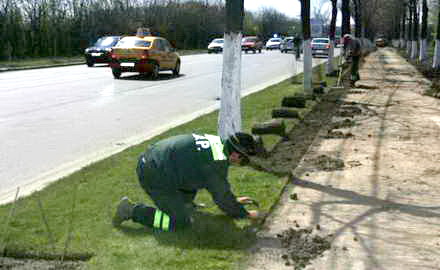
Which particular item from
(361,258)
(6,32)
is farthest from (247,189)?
(6,32)

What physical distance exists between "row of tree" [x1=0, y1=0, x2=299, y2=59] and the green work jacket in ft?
84.8

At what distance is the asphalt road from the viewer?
291 inches

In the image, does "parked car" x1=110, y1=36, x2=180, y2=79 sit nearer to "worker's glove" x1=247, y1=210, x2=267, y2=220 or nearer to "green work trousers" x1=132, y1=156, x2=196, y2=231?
"worker's glove" x1=247, y1=210, x2=267, y2=220

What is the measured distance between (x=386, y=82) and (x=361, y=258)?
16.6 metres

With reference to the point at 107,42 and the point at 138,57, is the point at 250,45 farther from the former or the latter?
the point at 138,57

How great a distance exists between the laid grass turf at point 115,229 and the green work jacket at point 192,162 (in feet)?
1.27

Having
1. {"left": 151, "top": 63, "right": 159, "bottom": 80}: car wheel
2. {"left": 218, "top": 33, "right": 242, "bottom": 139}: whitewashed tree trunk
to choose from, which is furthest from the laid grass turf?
{"left": 151, "top": 63, "right": 159, "bottom": 80}: car wheel

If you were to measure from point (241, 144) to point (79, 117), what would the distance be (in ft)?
24.0

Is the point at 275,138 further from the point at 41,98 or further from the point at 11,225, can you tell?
the point at 41,98

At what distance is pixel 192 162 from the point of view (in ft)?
14.6

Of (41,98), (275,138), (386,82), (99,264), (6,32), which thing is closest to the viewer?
(99,264)

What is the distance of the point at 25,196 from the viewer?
18.9 feet

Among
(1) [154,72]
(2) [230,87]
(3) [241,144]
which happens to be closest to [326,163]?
(2) [230,87]

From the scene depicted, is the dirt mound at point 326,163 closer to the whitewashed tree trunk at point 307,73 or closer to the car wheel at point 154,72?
the whitewashed tree trunk at point 307,73
